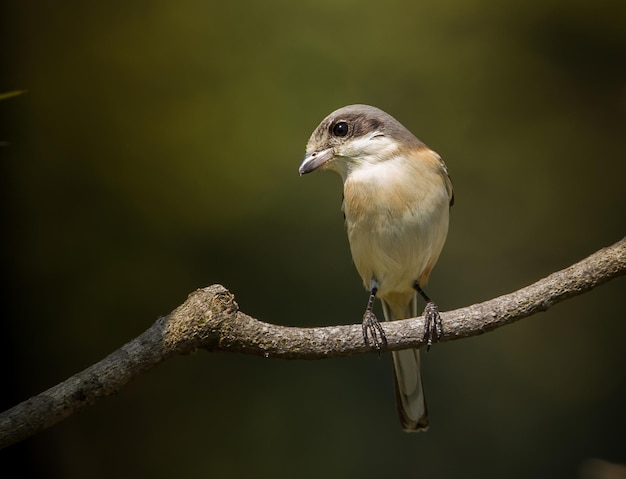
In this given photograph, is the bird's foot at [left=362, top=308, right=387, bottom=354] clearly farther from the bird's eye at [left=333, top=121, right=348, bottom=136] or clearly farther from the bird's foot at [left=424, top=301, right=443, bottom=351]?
the bird's eye at [left=333, top=121, right=348, bottom=136]

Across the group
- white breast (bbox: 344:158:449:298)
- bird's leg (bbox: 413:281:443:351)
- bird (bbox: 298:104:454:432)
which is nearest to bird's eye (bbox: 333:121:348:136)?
bird (bbox: 298:104:454:432)

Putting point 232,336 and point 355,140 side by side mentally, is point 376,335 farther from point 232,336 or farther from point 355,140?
point 355,140

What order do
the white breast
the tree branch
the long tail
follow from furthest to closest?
the long tail
the white breast
the tree branch

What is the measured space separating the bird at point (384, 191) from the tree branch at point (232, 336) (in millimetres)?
394

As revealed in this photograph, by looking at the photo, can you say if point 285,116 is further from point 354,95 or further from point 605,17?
point 605,17

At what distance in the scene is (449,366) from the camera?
13.7 ft

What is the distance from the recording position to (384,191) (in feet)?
8.60

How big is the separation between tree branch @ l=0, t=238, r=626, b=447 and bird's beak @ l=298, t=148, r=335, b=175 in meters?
0.68

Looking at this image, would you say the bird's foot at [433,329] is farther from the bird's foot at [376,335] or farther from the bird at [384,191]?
the bird at [384,191]

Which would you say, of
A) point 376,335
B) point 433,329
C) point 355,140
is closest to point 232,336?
point 376,335

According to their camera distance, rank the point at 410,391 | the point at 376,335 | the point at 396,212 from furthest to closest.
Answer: the point at 410,391 → the point at 396,212 → the point at 376,335

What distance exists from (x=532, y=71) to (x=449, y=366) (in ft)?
5.46

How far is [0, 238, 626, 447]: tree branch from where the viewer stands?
76.0 inches

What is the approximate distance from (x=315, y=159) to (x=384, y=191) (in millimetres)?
268
